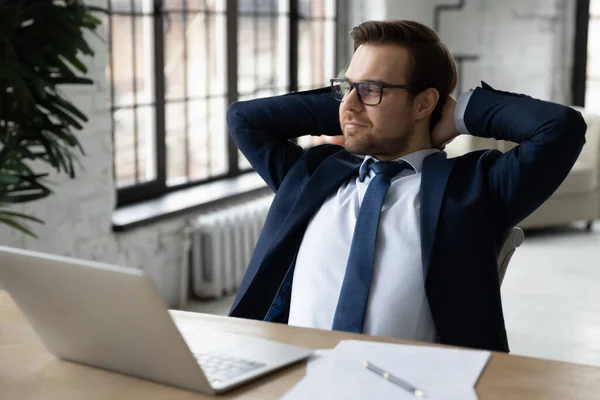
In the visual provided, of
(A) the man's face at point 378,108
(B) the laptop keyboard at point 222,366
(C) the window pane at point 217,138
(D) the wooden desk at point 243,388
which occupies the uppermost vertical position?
(A) the man's face at point 378,108

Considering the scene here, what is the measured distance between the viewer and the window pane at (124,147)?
4406mm

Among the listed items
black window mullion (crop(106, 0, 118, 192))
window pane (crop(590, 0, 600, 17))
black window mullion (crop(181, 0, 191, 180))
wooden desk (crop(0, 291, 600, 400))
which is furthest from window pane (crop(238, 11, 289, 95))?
wooden desk (crop(0, 291, 600, 400))

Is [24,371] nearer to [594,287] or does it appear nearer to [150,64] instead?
[150,64]

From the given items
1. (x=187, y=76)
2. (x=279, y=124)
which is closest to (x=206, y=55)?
(x=187, y=76)

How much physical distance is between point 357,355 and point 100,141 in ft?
9.29

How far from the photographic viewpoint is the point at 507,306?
15.4ft

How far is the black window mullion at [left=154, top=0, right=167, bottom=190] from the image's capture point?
15.1ft

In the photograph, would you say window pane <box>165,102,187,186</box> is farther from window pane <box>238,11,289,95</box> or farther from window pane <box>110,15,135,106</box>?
window pane <box>238,11,289,95</box>

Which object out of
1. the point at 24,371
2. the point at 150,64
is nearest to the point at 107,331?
the point at 24,371

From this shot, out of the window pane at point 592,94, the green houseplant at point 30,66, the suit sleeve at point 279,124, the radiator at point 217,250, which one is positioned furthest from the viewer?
the window pane at point 592,94

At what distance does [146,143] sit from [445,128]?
2.83 meters

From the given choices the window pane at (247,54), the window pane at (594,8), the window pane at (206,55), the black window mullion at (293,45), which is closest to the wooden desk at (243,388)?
the window pane at (206,55)

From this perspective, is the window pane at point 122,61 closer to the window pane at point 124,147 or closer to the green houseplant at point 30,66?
the window pane at point 124,147

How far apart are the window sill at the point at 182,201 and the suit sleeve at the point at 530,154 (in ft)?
8.37
